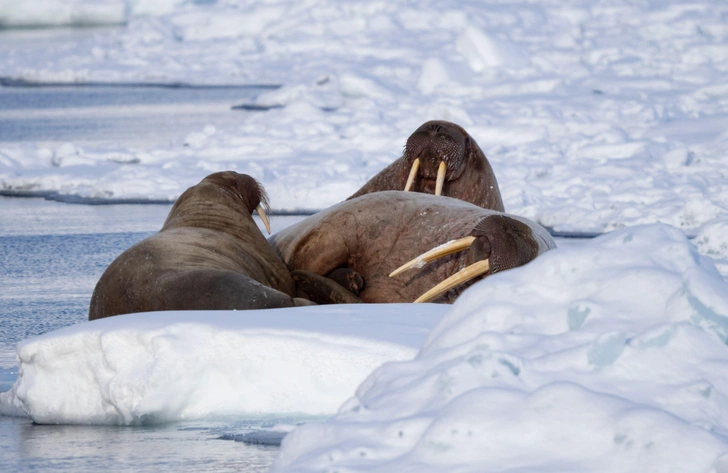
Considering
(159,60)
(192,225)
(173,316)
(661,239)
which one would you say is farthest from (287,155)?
(159,60)

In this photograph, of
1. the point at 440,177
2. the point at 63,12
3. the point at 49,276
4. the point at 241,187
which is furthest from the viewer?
the point at 63,12

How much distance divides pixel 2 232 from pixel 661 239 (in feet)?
23.1

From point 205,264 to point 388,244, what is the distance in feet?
3.47

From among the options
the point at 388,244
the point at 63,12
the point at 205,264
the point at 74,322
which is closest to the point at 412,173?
the point at 388,244

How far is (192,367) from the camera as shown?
3814mm

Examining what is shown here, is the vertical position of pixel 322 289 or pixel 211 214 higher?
pixel 211 214

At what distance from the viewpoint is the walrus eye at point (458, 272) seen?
17.4ft

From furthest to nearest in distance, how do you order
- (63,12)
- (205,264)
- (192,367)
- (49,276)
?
(63,12) → (49,276) → (205,264) → (192,367)

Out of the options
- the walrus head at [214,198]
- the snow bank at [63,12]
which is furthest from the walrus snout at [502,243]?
the snow bank at [63,12]

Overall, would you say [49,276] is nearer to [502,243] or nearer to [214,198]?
[214,198]

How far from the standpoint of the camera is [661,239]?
319cm

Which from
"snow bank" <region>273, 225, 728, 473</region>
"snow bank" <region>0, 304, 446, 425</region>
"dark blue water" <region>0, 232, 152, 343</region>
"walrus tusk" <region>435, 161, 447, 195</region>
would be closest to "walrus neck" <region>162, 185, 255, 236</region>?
"dark blue water" <region>0, 232, 152, 343</region>

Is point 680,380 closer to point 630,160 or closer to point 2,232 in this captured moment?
point 2,232

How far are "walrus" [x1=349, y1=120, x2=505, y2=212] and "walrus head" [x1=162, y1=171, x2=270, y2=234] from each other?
2.94 feet
